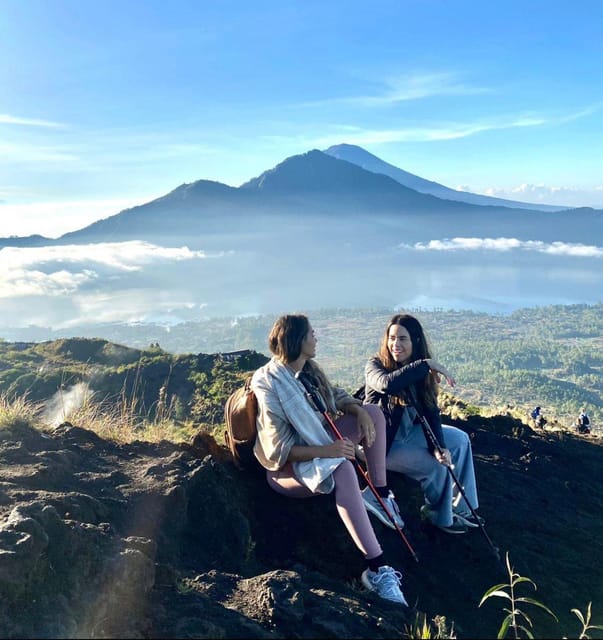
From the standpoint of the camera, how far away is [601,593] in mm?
3754

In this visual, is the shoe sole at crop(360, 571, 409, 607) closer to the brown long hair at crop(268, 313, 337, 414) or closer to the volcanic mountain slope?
the volcanic mountain slope

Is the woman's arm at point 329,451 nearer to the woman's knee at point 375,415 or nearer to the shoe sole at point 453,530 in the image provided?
the woman's knee at point 375,415

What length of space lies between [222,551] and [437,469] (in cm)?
180

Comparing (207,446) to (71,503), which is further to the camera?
(207,446)

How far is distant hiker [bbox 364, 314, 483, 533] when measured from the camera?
4312 millimetres

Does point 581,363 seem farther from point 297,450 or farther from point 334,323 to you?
point 297,450

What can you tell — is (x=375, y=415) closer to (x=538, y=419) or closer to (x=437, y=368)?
(x=437, y=368)

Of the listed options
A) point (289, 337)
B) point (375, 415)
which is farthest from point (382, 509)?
point (289, 337)

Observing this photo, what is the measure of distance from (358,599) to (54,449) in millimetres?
2465

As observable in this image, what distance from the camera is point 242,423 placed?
12.9 feet

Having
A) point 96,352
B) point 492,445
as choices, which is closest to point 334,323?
point 96,352

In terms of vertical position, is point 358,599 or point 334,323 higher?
point 358,599

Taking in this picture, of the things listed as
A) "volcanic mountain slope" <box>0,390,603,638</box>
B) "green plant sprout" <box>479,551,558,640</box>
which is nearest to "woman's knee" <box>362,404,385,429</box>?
"volcanic mountain slope" <box>0,390,603,638</box>

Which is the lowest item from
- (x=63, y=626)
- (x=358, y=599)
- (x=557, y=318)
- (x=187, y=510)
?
(x=557, y=318)
